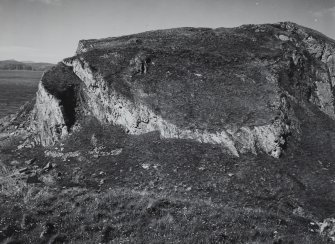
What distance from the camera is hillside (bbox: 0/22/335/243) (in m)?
15.9

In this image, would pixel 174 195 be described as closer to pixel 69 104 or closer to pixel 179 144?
pixel 179 144

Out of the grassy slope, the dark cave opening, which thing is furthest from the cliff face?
the grassy slope

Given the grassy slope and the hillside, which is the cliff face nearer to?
the hillside

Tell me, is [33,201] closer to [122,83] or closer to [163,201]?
[163,201]

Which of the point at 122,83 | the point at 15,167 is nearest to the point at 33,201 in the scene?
the point at 15,167

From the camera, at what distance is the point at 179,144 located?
22.7 m

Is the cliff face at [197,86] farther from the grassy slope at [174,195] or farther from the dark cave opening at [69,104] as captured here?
the grassy slope at [174,195]

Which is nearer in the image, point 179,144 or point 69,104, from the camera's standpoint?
point 179,144

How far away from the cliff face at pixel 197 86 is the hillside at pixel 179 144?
0.12 m

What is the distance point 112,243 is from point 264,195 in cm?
964

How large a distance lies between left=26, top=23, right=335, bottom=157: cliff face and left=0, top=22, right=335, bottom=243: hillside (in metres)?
0.12

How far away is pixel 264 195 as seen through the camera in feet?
59.8

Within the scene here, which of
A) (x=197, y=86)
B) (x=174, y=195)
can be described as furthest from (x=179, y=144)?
(x=197, y=86)

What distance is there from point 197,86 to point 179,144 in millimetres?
6675
